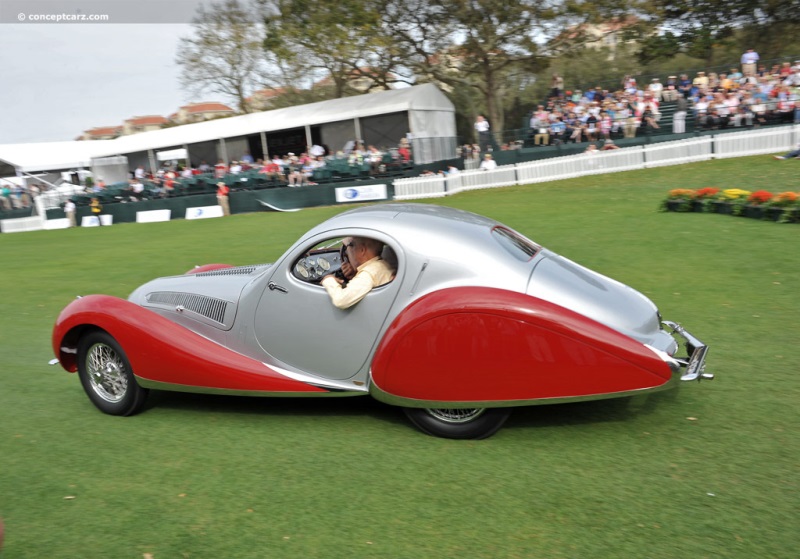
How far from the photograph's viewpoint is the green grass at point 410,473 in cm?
338

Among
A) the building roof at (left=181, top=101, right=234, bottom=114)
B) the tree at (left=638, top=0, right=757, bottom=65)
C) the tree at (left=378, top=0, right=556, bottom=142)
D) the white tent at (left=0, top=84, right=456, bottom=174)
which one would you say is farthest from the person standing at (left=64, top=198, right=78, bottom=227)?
the building roof at (left=181, top=101, right=234, bottom=114)

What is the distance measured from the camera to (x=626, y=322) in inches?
169

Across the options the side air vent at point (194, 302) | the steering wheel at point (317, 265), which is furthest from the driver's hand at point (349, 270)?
the side air vent at point (194, 302)

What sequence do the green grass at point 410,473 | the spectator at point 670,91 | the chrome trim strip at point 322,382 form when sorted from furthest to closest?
the spectator at point 670,91 → the chrome trim strip at point 322,382 → the green grass at point 410,473

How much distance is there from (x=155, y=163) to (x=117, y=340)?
30500 mm

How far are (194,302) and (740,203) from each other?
34.8 ft

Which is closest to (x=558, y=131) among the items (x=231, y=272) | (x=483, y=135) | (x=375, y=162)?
(x=483, y=135)

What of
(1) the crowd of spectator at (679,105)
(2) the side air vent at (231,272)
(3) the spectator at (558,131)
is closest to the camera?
(2) the side air vent at (231,272)

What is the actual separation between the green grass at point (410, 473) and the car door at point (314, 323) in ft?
1.75

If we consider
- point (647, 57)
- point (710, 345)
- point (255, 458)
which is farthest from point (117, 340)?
point (647, 57)

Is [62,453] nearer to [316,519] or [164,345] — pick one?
[164,345]

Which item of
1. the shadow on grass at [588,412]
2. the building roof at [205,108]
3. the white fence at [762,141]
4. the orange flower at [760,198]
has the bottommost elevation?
the shadow on grass at [588,412]

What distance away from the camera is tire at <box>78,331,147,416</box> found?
518 cm

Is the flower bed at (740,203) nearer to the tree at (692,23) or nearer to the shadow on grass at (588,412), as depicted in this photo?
the shadow on grass at (588,412)
